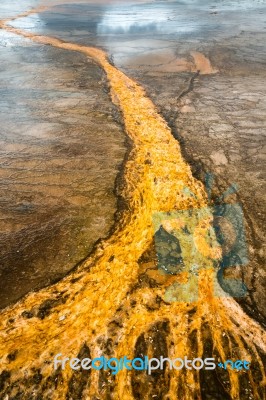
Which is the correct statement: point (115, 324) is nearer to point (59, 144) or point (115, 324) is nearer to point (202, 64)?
point (59, 144)

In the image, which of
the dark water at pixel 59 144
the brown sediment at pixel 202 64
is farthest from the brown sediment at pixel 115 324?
the brown sediment at pixel 202 64

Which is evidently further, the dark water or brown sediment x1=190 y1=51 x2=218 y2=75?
brown sediment x1=190 y1=51 x2=218 y2=75

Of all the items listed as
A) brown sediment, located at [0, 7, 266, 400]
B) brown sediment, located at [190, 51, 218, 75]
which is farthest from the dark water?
brown sediment, located at [190, 51, 218, 75]

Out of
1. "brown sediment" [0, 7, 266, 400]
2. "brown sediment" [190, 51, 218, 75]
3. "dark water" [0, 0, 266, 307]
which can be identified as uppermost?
"brown sediment" [190, 51, 218, 75]

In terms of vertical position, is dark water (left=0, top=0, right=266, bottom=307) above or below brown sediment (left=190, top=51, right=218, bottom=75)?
below

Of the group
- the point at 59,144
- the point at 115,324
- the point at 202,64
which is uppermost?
the point at 202,64

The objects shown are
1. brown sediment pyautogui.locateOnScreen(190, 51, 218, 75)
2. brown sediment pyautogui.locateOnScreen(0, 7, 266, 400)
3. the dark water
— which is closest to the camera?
brown sediment pyautogui.locateOnScreen(0, 7, 266, 400)

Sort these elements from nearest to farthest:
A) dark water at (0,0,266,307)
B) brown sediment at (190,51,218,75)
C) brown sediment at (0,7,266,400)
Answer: brown sediment at (0,7,266,400)
dark water at (0,0,266,307)
brown sediment at (190,51,218,75)

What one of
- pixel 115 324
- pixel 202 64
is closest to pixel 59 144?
pixel 115 324

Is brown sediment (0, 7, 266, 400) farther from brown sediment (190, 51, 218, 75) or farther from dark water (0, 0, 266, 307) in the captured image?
brown sediment (190, 51, 218, 75)

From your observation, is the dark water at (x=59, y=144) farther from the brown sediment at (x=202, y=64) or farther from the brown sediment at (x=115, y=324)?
the brown sediment at (x=202, y=64)

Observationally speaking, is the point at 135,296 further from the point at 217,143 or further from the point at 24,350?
the point at 217,143
